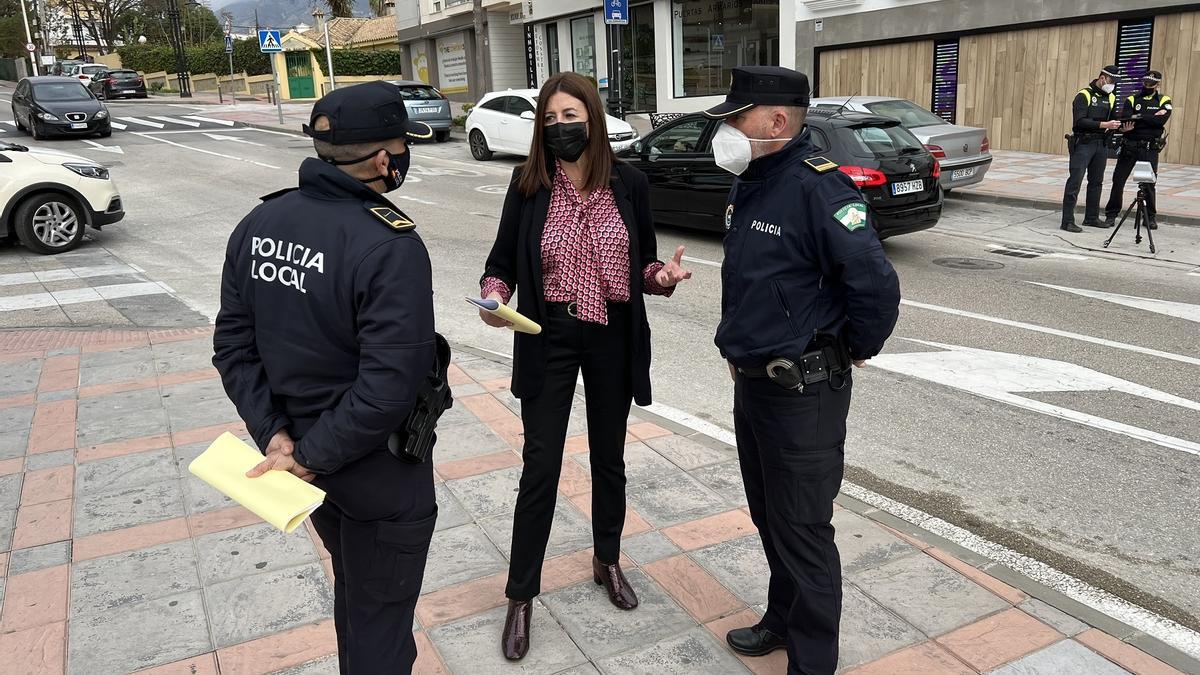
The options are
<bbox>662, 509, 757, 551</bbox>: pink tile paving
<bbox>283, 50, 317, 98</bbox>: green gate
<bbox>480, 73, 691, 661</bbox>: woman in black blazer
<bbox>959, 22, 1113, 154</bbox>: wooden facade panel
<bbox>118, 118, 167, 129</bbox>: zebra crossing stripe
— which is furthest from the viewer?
<bbox>283, 50, 317, 98</bbox>: green gate

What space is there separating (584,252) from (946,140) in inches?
430

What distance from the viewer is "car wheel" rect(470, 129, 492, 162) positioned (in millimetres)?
20766

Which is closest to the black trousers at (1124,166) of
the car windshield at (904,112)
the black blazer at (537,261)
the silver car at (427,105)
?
the car windshield at (904,112)

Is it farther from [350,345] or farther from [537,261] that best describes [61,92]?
[350,345]

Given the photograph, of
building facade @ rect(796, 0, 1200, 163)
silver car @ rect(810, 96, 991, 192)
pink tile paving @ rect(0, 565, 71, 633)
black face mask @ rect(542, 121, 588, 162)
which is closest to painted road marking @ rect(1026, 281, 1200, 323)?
silver car @ rect(810, 96, 991, 192)

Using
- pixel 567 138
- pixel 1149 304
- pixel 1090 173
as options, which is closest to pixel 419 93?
pixel 1090 173

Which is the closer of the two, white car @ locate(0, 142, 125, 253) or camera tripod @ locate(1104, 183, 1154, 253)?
white car @ locate(0, 142, 125, 253)

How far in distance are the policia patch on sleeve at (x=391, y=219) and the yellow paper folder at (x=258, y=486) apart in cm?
67

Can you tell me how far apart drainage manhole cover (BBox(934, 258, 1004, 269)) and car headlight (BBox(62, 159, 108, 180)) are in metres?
9.76

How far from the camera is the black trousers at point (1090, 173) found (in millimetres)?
11516

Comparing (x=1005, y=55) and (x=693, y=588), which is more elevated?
(x=1005, y=55)

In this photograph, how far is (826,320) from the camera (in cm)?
277

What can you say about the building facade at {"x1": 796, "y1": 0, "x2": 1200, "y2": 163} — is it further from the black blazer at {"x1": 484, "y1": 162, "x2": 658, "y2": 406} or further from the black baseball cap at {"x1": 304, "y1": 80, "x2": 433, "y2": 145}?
the black baseball cap at {"x1": 304, "y1": 80, "x2": 433, "y2": 145}

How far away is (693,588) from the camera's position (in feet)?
11.8
